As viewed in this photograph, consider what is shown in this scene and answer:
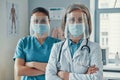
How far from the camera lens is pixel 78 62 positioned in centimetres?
148

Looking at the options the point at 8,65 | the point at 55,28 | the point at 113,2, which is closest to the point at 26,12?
the point at 55,28

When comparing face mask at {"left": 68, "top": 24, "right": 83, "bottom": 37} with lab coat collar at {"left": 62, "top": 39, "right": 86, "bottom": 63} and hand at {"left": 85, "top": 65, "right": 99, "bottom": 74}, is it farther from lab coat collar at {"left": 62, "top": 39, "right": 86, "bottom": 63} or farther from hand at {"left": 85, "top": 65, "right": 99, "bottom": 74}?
hand at {"left": 85, "top": 65, "right": 99, "bottom": 74}

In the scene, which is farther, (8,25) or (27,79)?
(8,25)

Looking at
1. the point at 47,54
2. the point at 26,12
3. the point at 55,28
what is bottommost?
the point at 47,54

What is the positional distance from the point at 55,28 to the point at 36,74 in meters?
1.78

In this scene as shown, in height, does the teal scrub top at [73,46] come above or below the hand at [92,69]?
above

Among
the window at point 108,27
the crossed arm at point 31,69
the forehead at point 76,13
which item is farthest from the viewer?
the window at point 108,27

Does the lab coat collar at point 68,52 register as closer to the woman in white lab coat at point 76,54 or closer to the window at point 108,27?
the woman in white lab coat at point 76,54

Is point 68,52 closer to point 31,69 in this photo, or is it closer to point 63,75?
point 63,75

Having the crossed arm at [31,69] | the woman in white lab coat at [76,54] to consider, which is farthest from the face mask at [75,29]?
the crossed arm at [31,69]

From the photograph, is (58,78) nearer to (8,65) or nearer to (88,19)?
(88,19)

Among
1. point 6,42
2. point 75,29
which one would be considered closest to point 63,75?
point 75,29

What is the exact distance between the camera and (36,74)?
173 cm

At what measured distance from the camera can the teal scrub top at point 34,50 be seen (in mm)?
1767
